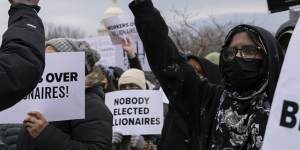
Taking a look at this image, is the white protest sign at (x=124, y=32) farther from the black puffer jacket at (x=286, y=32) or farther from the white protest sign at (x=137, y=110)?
the black puffer jacket at (x=286, y=32)

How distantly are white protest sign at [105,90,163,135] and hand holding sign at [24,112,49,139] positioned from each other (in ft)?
6.63

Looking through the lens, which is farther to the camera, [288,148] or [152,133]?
[152,133]

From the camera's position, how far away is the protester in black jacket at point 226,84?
262cm

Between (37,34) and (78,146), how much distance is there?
3.71 ft

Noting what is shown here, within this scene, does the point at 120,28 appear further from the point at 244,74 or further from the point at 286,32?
the point at 244,74

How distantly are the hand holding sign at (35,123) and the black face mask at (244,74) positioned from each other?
4.01 feet

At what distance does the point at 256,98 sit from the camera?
2652 millimetres

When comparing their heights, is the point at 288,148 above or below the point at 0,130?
above

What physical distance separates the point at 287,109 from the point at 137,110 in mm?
3897

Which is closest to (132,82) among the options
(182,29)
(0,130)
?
(0,130)

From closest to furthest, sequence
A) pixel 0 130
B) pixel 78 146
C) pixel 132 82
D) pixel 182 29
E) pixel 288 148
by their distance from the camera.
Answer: pixel 288 148 → pixel 78 146 → pixel 0 130 → pixel 132 82 → pixel 182 29

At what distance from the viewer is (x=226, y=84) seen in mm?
2740

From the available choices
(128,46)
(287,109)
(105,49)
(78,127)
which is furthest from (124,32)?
(287,109)

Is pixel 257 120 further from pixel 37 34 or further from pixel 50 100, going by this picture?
pixel 50 100
